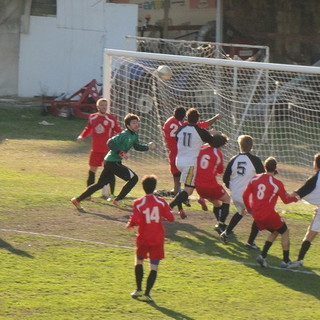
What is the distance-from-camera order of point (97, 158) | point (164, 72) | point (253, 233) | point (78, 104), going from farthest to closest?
point (78, 104), point (164, 72), point (97, 158), point (253, 233)

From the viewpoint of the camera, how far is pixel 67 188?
1634cm

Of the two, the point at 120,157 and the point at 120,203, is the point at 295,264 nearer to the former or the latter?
the point at 120,157

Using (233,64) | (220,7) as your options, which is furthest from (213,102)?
(220,7)

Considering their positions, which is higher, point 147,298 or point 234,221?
point 234,221

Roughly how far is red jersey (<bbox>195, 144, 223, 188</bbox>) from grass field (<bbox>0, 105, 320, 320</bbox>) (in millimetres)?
786

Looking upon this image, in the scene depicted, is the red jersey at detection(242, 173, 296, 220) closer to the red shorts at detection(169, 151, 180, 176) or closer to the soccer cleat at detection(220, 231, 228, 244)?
the soccer cleat at detection(220, 231, 228, 244)

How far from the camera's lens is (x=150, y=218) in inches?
393

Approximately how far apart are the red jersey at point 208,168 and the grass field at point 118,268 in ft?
2.58

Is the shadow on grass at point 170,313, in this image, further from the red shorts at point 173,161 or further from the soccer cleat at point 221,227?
the red shorts at point 173,161

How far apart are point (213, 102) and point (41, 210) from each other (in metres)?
7.09

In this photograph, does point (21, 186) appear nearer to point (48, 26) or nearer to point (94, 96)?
point (94, 96)

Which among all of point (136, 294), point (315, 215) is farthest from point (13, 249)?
point (315, 215)

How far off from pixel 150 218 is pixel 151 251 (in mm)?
359

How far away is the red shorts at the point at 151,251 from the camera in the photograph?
991cm
